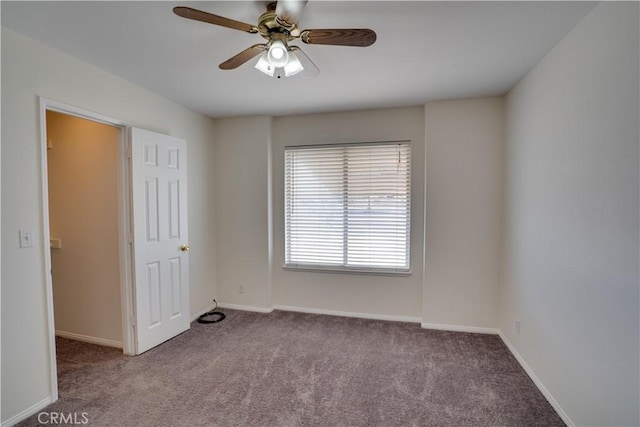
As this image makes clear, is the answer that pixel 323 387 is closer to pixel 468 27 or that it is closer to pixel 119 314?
pixel 119 314

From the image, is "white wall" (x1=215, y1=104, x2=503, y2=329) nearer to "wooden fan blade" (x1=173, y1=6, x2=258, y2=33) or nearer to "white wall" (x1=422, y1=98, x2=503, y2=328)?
"white wall" (x1=422, y1=98, x2=503, y2=328)

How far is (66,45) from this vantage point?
206cm

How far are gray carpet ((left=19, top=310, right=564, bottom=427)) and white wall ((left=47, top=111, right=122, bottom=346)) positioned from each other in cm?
28

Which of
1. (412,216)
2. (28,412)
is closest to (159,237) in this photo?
(28,412)

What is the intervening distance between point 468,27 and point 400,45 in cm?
42

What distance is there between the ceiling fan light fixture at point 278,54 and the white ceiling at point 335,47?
237 millimetres

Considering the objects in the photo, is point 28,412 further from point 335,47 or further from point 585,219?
point 585,219

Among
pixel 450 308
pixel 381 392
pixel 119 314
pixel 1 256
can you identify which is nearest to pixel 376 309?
pixel 450 308

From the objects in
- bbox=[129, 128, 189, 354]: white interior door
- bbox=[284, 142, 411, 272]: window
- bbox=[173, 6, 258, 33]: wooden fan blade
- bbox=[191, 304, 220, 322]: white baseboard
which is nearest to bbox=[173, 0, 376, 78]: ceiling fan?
bbox=[173, 6, 258, 33]: wooden fan blade

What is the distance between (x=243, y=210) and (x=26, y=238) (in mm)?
2137

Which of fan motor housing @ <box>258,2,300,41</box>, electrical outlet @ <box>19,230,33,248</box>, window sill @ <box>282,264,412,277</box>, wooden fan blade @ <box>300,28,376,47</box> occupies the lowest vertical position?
window sill @ <box>282,264,412,277</box>

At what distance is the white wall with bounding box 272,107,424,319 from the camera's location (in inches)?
134

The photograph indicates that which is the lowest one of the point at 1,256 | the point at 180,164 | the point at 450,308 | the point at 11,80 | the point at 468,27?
the point at 450,308

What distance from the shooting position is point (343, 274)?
3.67 metres
